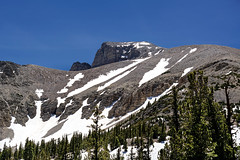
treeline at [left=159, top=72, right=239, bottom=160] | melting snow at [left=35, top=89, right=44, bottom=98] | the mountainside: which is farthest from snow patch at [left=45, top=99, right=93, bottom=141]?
treeline at [left=159, top=72, right=239, bottom=160]

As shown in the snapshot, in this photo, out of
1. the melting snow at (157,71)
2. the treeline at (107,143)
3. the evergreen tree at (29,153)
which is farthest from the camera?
the melting snow at (157,71)

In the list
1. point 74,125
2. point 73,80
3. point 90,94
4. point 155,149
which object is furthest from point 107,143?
point 73,80

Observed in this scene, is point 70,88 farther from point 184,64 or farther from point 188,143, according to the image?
point 188,143

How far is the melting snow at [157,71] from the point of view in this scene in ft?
381

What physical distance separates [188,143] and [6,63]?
169944 millimetres

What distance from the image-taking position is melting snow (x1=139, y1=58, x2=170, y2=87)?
11599 cm

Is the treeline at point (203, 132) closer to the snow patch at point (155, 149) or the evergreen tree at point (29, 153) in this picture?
the snow patch at point (155, 149)

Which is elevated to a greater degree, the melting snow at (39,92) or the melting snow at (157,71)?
the melting snow at (157,71)

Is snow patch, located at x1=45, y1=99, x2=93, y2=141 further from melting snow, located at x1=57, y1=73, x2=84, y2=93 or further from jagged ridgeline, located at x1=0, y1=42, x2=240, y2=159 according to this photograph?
melting snow, located at x1=57, y1=73, x2=84, y2=93

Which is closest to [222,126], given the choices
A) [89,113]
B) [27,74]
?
[89,113]

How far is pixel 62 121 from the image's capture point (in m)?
111

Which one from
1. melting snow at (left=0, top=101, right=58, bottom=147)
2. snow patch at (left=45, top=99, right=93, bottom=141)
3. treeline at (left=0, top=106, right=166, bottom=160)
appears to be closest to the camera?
treeline at (left=0, top=106, right=166, bottom=160)

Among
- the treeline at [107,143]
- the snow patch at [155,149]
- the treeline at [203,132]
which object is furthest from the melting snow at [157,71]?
the treeline at [203,132]

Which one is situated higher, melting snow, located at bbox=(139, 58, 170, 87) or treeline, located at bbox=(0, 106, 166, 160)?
melting snow, located at bbox=(139, 58, 170, 87)
